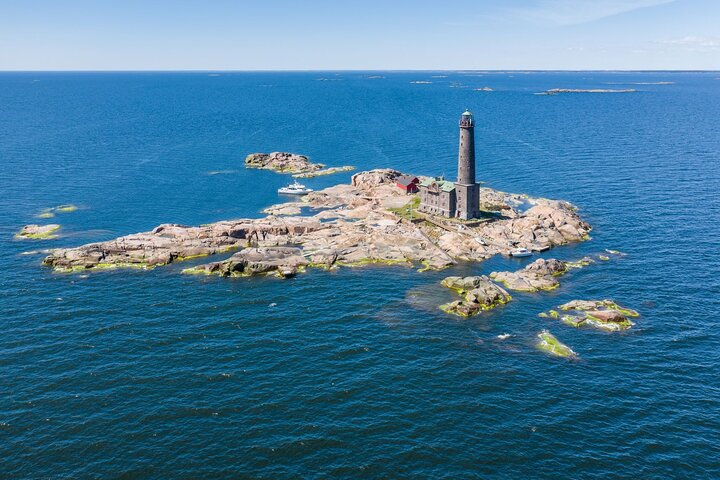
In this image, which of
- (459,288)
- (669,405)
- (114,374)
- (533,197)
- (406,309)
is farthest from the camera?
(533,197)

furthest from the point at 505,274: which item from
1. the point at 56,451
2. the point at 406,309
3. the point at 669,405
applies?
the point at 56,451

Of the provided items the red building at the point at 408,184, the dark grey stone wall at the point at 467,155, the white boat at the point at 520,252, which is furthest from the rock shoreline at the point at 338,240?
the red building at the point at 408,184

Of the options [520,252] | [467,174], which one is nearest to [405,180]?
[467,174]

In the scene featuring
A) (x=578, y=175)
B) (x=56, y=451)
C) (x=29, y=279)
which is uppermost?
(x=578, y=175)

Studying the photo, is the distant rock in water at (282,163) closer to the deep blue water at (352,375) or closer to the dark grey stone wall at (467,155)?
the dark grey stone wall at (467,155)

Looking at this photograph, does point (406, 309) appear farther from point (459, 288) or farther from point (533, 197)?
point (533, 197)
